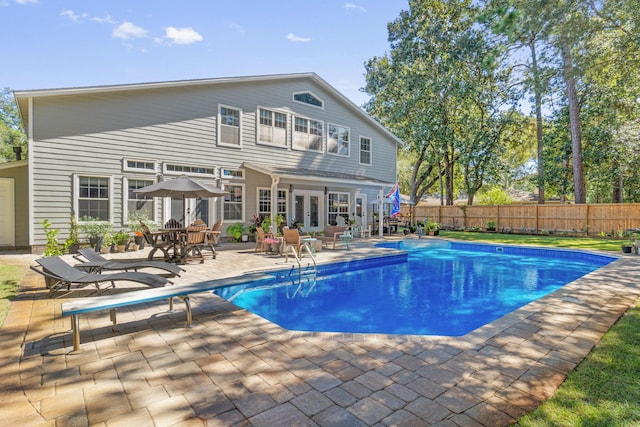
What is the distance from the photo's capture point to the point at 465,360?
330 centimetres

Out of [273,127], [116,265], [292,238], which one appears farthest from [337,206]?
[116,265]

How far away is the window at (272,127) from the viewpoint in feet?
47.8

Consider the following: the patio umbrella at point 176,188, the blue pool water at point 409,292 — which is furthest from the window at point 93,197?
the blue pool water at point 409,292

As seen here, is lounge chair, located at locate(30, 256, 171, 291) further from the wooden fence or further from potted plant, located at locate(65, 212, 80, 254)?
the wooden fence

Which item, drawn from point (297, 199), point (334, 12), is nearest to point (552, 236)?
point (297, 199)

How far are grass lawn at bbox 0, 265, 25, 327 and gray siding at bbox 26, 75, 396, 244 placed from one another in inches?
114

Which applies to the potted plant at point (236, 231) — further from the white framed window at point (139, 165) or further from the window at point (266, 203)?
the white framed window at point (139, 165)

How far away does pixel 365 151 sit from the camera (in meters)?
18.9

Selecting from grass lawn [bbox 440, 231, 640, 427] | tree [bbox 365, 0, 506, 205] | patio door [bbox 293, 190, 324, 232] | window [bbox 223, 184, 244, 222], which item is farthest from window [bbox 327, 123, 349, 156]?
grass lawn [bbox 440, 231, 640, 427]

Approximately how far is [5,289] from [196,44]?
1078 centimetres

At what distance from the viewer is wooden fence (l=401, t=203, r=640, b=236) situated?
53.9 feet

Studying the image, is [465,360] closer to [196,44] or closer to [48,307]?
[48,307]

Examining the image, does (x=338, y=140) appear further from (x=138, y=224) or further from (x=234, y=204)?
(x=138, y=224)

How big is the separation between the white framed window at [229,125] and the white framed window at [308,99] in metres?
3.20
